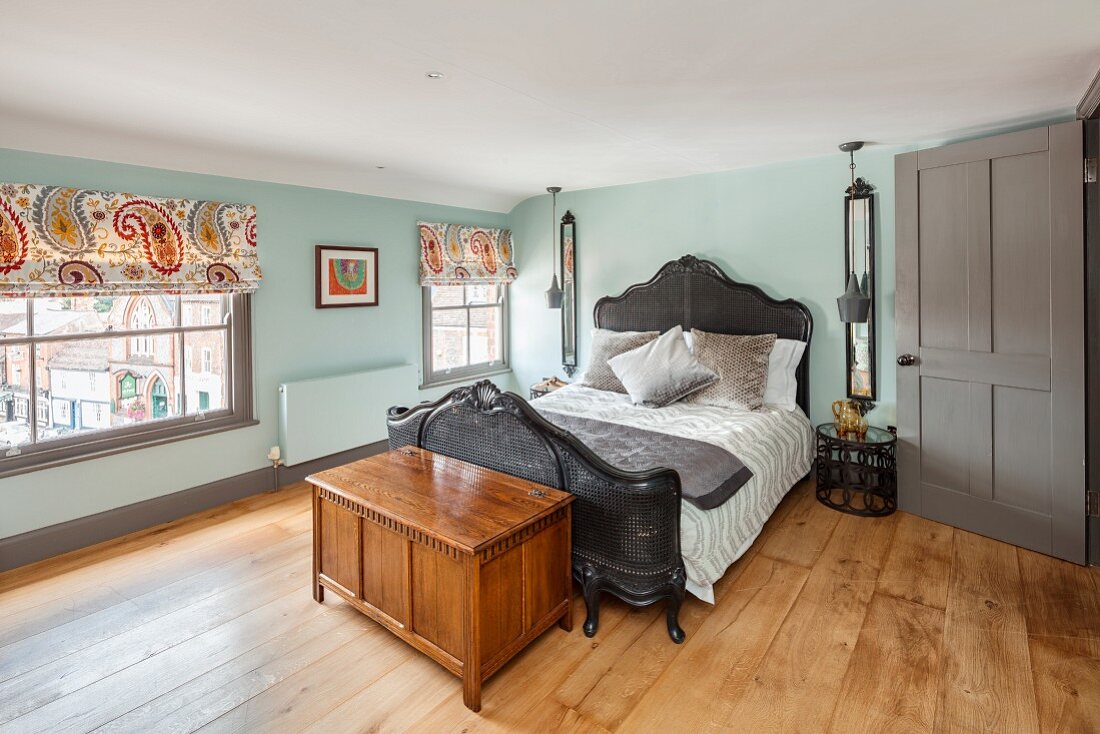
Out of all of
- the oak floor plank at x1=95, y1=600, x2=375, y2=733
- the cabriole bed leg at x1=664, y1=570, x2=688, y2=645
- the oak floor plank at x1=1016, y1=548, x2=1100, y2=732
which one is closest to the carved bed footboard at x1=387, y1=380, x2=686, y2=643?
the cabriole bed leg at x1=664, y1=570, x2=688, y2=645

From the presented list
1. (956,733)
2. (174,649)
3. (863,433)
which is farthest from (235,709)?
(863,433)

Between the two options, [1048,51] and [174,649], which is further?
[174,649]

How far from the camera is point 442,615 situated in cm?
203

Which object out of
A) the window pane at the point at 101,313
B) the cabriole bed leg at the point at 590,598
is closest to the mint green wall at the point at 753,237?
the cabriole bed leg at the point at 590,598

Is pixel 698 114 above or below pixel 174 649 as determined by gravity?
above

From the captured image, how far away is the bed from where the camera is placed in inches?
90.6

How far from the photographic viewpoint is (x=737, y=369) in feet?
12.5

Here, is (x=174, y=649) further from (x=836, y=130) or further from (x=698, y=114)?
(x=836, y=130)

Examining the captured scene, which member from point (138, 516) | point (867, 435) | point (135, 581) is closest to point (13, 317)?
point (138, 516)

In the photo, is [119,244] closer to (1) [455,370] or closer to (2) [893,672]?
(1) [455,370]

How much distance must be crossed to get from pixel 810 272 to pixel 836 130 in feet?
3.53

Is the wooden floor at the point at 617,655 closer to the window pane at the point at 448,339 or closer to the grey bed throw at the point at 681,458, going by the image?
the grey bed throw at the point at 681,458

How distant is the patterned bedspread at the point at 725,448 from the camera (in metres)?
2.42

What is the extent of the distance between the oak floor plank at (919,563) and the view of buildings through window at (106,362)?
4.02 metres
